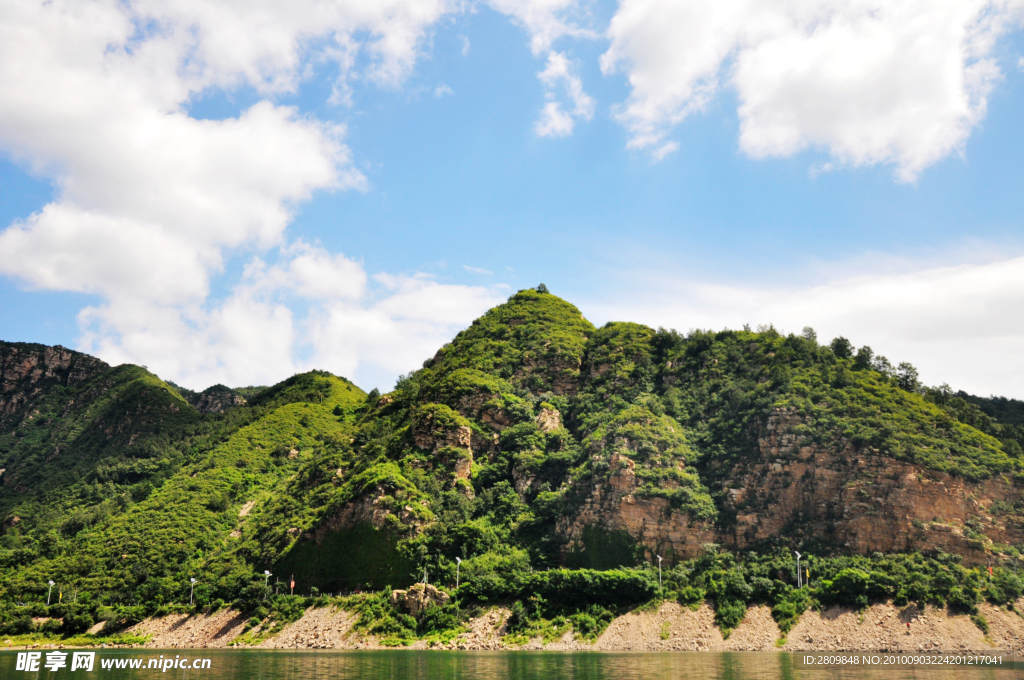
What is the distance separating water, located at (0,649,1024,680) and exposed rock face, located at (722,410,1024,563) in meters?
24.0

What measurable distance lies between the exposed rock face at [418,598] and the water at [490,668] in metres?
11.9

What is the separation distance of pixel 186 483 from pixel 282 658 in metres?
69.9

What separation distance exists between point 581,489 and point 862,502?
35205mm

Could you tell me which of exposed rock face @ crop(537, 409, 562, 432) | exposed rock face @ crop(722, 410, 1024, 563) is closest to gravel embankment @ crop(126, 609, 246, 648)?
exposed rock face @ crop(537, 409, 562, 432)

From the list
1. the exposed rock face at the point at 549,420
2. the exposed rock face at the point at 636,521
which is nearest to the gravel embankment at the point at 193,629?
the exposed rock face at the point at 636,521

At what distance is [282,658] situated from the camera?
64875mm

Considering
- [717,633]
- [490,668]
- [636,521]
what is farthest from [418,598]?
[717,633]

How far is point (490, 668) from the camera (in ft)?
177

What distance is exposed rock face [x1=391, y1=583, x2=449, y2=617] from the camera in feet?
Result: 275

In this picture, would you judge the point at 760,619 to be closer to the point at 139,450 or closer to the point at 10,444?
the point at 139,450

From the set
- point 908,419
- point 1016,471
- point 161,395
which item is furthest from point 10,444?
point 1016,471

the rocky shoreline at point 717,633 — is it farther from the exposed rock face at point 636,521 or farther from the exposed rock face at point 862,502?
the exposed rock face at point 862,502

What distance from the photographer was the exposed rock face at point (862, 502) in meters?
86.9

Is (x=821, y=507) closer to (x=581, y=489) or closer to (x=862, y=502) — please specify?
(x=862, y=502)
